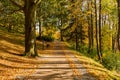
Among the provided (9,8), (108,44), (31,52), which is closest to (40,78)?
(31,52)

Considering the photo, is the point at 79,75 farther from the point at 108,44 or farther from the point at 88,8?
the point at 108,44

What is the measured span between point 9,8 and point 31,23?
1289 centimetres

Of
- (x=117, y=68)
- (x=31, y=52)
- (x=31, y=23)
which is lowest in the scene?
(x=117, y=68)

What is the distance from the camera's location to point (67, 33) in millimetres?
54375

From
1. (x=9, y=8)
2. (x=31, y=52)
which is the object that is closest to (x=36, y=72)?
(x=31, y=52)

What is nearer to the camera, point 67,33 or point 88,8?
point 88,8

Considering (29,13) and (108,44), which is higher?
(29,13)

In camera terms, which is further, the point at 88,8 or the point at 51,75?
the point at 88,8

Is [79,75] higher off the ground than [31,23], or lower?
lower

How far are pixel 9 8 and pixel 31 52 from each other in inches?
538

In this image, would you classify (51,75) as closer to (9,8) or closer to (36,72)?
(36,72)

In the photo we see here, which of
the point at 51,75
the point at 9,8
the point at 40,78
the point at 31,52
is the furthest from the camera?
the point at 9,8

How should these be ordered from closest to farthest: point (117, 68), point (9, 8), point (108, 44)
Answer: point (117, 68), point (9, 8), point (108, 44)

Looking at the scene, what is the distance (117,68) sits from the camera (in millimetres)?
29500
